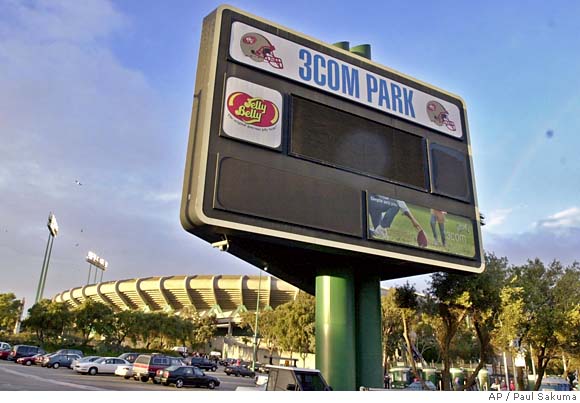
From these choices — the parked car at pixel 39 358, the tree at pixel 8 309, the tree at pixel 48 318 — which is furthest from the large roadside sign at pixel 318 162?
the tree at pixel 8 309

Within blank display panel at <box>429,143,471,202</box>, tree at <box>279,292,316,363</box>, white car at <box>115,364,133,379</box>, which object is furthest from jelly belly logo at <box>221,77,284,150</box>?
tree at <box>279,292,316,363</box>

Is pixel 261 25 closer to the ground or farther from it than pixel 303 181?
farther from it

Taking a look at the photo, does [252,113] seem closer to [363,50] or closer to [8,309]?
[363,50]

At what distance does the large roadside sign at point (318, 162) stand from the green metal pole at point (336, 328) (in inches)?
35.2

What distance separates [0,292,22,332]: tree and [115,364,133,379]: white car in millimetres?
42405

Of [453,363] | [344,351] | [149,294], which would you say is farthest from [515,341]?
[149,294]

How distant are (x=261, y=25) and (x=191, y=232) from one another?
8874 mm

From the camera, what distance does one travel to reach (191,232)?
611 inches

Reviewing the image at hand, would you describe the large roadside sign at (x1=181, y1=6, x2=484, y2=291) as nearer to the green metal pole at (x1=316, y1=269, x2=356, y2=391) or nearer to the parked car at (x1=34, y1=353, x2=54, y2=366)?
the green metal pole at (x1=316, y1=269, x2=356, y2=391)

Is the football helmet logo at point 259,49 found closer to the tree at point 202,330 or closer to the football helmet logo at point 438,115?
the football helmet logo at point 438,115

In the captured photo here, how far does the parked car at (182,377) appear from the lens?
26609 mm

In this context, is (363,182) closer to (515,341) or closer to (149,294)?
(515,341)

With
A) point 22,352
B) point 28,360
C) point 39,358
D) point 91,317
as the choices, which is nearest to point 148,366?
point 39,358

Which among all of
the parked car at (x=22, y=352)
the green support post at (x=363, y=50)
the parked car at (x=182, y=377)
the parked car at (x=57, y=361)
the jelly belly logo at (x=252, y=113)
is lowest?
the parked car at (x=182, y=377)
